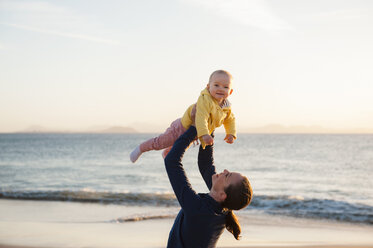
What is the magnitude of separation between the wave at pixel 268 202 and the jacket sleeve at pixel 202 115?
7108 mm

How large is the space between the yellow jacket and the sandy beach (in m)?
4.57

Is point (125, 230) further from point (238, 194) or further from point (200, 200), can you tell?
point (238, 194)

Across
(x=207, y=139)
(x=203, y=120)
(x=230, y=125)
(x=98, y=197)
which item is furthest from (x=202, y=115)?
(x=98, y=197)

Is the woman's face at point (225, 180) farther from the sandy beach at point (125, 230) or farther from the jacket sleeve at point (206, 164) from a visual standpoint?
the sandy beach at point (125, 230)

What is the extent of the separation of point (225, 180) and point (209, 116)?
473 mm

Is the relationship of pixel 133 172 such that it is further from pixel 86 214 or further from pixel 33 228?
pixel 33 228

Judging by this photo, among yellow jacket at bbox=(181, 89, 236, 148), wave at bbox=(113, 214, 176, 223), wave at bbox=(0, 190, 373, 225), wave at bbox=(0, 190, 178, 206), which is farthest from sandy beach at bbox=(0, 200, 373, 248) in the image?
yellow jacket at bbox=(181, 89, 236, 148)

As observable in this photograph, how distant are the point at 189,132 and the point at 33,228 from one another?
21.8ft

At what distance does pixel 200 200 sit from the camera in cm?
259

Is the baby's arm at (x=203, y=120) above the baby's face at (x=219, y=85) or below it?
below

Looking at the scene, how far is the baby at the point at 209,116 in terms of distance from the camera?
268 cm

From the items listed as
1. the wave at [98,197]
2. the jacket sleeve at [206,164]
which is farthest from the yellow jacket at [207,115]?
the wave at [98,197]

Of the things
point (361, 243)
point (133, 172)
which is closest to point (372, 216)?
point (361, 243)

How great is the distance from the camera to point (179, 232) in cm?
269
